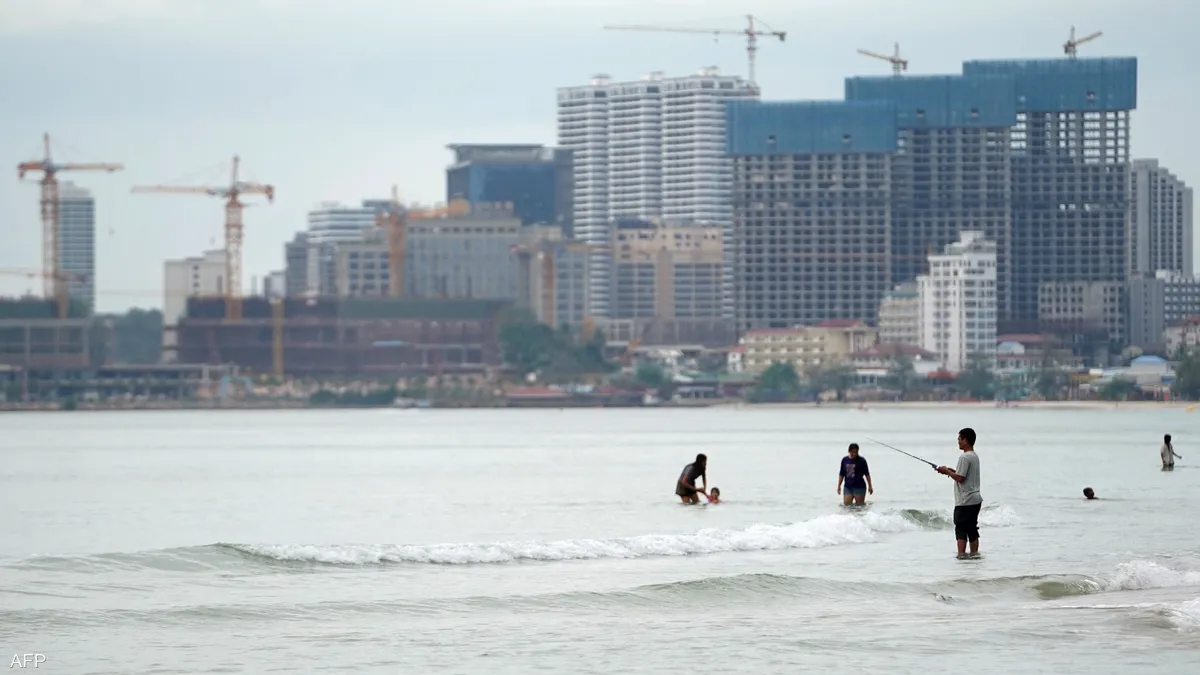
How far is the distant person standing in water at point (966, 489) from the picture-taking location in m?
30.6

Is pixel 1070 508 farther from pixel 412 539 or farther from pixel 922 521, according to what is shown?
pixel 412 539

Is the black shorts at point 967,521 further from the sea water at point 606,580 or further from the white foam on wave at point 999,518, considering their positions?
the white foam on wave at point 999,518

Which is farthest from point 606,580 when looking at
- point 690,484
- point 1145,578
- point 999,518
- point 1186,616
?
point 690,484

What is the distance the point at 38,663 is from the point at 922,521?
21.4m

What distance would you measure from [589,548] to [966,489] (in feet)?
25.1

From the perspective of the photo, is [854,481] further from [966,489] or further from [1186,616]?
[1186,616]

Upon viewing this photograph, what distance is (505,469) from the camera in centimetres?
8606

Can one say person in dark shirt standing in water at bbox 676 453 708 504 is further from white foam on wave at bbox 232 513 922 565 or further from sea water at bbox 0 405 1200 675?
white foam on wave at bbox 232 513 922 565

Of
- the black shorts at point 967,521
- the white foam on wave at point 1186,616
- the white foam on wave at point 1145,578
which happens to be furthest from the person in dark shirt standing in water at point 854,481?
the white foam on wave at point 1186,616

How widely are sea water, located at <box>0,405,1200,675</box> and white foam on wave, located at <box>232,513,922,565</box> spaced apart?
0.07m

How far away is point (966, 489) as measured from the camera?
31.2m

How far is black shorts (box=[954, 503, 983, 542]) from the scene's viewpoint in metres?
32.1

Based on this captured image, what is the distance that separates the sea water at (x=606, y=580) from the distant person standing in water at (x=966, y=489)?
512mm

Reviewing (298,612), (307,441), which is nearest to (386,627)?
(298,612)
